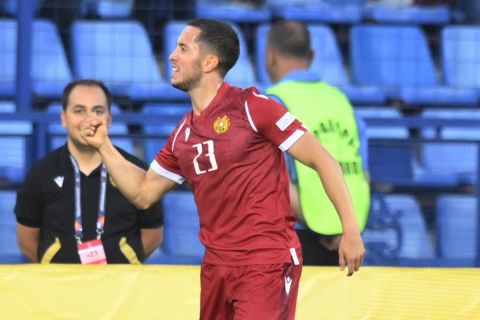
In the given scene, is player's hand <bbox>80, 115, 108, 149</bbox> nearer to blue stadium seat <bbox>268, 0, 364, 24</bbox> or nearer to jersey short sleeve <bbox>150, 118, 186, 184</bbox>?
jersey short sleeve <bbox>150, 118, 186, 184</bbox>

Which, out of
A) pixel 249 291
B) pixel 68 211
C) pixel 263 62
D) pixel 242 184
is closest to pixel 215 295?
pixel 249 291

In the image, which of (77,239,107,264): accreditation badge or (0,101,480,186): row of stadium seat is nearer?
(77,239,107,264): accreditation badge

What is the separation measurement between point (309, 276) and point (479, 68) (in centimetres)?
444

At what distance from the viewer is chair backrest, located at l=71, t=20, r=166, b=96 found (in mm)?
9117

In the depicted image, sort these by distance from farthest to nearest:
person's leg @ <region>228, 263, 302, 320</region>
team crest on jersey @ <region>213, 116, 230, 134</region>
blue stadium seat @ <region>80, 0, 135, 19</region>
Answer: blue stadium seat @ <region>80, 0, 135, 19</region> → team crest on jersey @ <region>213, 116, 230, 134</region> → person's leg @ <region>228, 263, 302, 320</region>

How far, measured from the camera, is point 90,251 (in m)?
5.96

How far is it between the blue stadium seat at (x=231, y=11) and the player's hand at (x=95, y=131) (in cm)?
478

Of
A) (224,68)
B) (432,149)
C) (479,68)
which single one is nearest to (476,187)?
(432,149)

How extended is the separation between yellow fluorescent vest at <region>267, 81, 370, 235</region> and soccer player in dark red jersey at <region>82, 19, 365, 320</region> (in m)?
1.22

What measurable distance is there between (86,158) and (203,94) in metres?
1.55

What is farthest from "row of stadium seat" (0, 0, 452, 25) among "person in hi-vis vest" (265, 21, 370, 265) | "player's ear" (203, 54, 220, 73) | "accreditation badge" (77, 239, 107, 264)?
"player's ear" (203, 54, 220, 73)

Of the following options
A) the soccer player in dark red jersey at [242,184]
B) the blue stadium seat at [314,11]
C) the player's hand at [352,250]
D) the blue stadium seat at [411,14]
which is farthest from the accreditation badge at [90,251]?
the blue stadium seat at [411,14]

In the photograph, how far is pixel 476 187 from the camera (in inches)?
307

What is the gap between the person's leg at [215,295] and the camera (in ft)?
15.0
